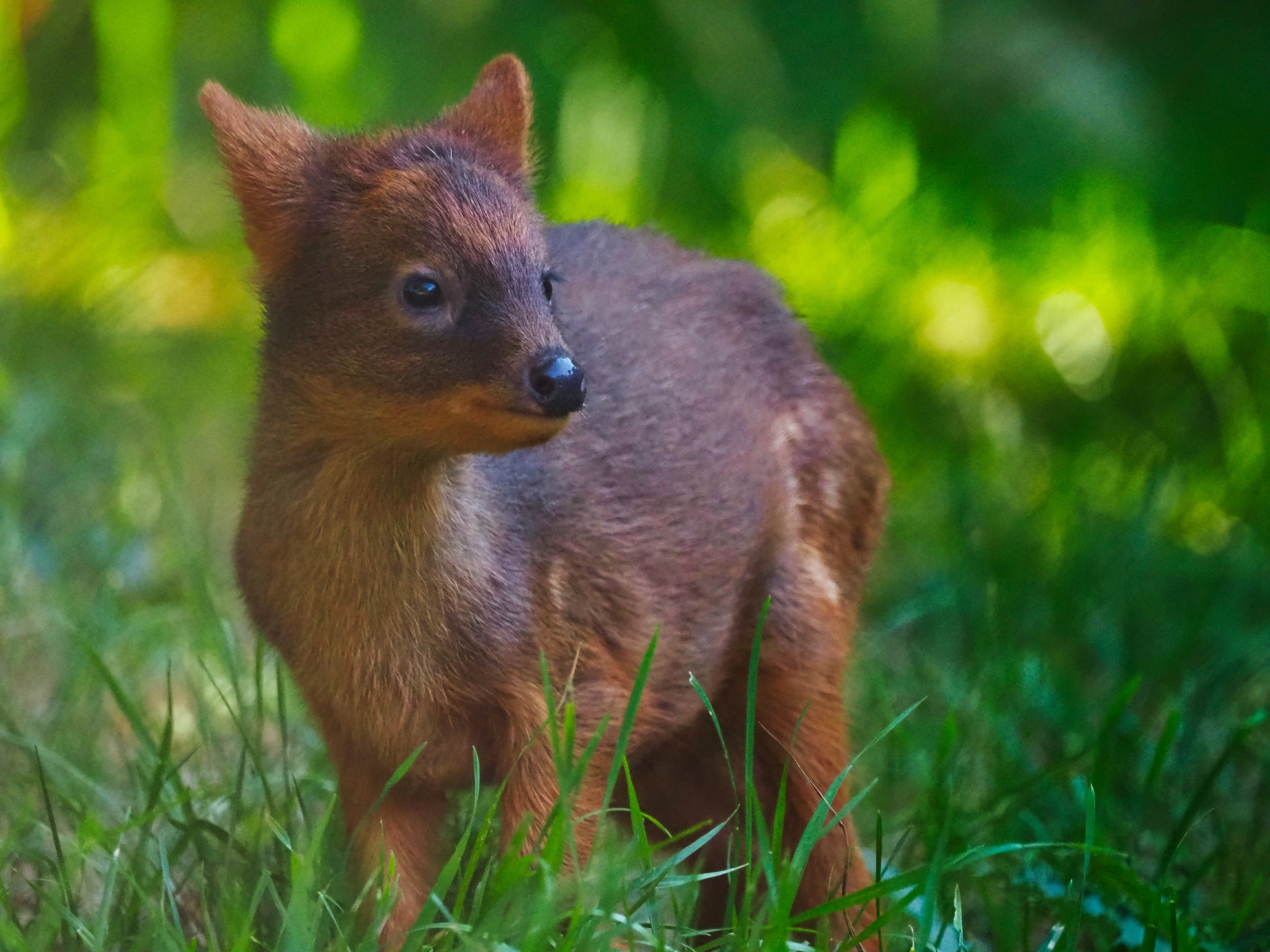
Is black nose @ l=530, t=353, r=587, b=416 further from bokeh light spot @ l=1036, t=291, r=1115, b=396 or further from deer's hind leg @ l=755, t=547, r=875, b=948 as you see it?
bokeh light spot @ l=1036, t=291, r=1115, b=396

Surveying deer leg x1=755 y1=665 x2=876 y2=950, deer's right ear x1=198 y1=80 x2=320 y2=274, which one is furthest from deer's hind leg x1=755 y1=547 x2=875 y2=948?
deer's right ear x1=198 y1=80 x2=320 y2=274

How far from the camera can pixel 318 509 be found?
3252 millimetres

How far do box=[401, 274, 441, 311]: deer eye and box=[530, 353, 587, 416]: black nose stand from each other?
0.28 metres

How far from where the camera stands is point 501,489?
3.41 meters

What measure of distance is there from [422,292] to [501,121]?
23.5 inches

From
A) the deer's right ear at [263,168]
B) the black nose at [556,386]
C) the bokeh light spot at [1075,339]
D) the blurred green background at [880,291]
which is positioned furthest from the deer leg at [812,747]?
the bokeh light spot at [1075,339]

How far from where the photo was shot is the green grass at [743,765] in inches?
124

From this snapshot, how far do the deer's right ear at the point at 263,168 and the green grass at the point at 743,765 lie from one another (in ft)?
3.29

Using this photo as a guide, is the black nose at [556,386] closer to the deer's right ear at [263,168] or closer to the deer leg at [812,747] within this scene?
the deer's right ear at [263,168]

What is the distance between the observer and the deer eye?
306 centimetres

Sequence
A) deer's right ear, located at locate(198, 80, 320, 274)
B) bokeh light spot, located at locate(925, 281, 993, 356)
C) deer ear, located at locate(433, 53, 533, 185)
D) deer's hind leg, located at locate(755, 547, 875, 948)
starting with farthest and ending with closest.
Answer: bokeh light spot, located at locate(925, 281, 993, 356), deer's hind leg, located at locate(755, 547, 875, 948), deer ear, located at locate(433, 53, 533, 185), deer's right ear, located at locate(198, 80, 320, 274)

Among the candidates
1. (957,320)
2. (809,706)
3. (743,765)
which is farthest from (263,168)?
(957,320)

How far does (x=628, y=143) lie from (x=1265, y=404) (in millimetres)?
2747

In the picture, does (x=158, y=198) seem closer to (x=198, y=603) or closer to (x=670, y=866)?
(x=198, y=603)
